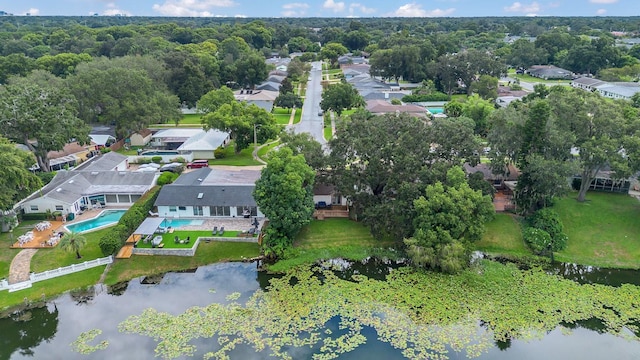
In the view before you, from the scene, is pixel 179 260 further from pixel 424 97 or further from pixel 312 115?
pixel 424 97

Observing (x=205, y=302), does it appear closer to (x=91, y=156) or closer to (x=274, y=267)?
(x=274, y=267)

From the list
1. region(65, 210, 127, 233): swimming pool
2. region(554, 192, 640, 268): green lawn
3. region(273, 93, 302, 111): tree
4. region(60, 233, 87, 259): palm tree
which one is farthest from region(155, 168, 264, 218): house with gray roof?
region(273, 93, 302, 111): tree

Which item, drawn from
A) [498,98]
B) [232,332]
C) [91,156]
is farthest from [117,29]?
[232,332]

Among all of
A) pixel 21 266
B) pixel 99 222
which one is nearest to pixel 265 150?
pixel 99 222

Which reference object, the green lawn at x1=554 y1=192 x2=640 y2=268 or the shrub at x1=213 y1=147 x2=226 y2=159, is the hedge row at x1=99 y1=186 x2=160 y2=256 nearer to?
the shrub at x1=213 y1=147 x2=226 y2=159

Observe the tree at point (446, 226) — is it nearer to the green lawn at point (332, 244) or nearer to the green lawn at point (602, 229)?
the green lawn at point (332, 244)

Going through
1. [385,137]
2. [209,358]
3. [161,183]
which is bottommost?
[209,358]
